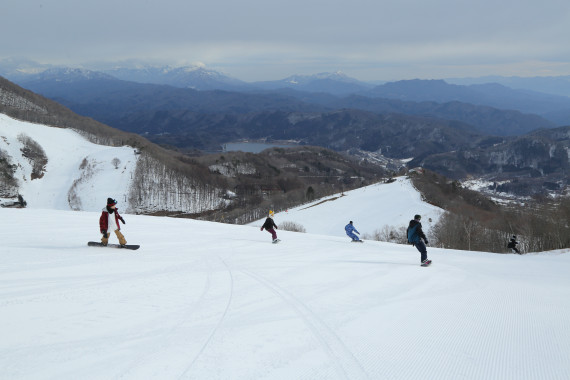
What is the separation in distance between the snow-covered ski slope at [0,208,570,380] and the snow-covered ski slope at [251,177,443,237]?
38.1 m

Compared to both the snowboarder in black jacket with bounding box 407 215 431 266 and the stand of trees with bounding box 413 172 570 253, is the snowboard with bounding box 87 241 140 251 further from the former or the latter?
the stand of trees with bounding box 413 172 570 253

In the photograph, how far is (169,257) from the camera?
12555mm

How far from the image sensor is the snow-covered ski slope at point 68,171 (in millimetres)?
86438

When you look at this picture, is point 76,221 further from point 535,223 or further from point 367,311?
point 535,223

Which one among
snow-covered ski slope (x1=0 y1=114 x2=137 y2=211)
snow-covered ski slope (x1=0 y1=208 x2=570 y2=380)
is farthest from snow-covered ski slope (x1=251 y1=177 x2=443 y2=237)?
snow-covered ski slope (x1=0 y1=114 x2=137 y2=211)

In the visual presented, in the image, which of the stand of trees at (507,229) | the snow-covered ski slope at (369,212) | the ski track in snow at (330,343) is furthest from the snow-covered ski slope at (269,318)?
the snow-covered ski slope at (369,212)

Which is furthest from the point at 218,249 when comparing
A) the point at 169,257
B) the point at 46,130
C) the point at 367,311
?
the point at 46,130

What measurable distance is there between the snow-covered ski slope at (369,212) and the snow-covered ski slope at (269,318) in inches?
1502

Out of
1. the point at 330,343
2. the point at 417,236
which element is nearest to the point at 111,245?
the point at 330,343

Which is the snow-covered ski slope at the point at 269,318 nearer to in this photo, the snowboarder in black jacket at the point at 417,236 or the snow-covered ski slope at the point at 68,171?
the snowboarder in black jacket at the point at 417,236

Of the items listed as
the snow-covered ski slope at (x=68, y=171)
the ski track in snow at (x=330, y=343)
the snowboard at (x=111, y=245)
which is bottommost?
the ski track in snow at (x=330, y=343)

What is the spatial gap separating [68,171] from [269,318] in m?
117

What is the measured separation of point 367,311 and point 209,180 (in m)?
123

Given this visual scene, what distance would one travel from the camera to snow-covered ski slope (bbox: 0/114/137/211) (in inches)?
3403
